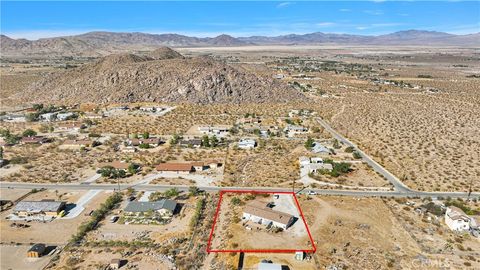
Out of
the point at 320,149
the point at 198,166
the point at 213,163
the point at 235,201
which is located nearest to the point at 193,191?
the point at 235,201

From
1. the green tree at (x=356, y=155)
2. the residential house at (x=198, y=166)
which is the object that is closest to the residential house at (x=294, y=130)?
the green tree at (x=356, y=155)

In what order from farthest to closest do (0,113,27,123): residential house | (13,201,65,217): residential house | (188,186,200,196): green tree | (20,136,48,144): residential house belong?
1. (0,113,27,123): residential house
2. (20,136,48,144): residential house
3. (188,186,200,196): green tree
4. (13,201,65,217): residential house

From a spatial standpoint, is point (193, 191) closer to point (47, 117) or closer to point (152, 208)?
point (152, 208)

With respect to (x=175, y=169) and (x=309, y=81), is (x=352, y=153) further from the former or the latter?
(x=309, y=81)

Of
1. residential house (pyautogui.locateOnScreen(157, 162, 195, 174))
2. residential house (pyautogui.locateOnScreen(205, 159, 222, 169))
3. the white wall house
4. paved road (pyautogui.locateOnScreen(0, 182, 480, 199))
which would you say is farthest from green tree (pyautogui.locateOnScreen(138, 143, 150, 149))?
the white wall house

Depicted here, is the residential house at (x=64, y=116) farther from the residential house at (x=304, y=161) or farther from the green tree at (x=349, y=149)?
the green tree at (x=349, y=149)

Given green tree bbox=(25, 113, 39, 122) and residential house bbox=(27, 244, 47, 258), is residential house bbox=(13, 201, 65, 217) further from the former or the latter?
green tree bbox=(25, 113, 39, 122)
